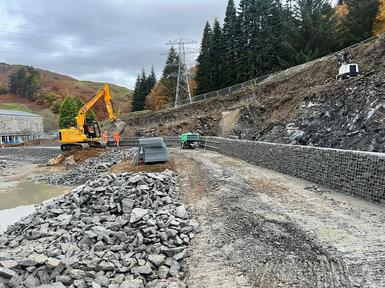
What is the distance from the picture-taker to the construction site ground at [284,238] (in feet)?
16.8

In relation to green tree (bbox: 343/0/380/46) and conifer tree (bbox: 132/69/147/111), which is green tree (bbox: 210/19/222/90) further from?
conifer tree (bbox: 132/69/147/111)

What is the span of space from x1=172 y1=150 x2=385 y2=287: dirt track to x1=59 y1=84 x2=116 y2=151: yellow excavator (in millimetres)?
21308

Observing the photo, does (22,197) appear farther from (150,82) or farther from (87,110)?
(150,82)

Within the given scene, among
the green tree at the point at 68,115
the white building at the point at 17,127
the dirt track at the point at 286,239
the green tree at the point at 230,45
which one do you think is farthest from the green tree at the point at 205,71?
the dirt track at the point at 286,239

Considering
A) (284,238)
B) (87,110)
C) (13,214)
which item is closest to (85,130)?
(87,110)

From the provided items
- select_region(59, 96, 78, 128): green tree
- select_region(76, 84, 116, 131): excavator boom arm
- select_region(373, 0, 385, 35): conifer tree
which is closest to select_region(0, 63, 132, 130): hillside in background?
select_region(59, 96, 78, 128): green tree

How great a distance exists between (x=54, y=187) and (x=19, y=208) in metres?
4.80

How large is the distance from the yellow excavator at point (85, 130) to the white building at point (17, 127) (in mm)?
37334

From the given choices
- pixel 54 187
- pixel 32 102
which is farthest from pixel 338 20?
pixel 32 102

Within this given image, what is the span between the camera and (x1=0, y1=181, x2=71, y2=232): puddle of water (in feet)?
46.7

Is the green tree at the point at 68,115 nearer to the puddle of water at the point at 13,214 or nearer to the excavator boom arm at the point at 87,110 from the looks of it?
the excavator boom arm at the point at 87,110

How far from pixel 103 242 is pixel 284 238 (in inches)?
149

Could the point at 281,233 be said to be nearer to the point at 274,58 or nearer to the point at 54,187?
the point at 54,187

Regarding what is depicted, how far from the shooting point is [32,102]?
122188mm
